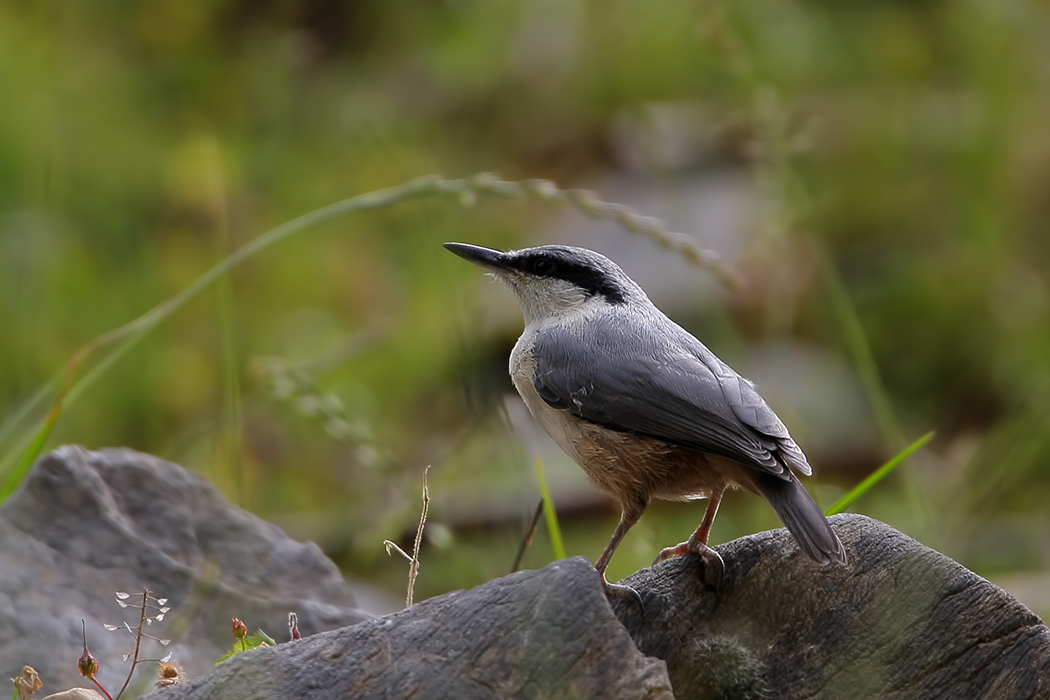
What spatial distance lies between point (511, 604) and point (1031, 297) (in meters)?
5.82

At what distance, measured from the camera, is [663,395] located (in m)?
3.37

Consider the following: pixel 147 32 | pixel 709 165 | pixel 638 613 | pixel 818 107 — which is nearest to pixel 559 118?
pixel 709 165

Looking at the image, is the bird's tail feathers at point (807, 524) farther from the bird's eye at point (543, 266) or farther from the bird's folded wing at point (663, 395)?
the bird's eye at point (543, 266)

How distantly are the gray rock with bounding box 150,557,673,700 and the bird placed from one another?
0.41 metres

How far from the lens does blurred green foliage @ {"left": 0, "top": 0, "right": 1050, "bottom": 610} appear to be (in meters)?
6.04

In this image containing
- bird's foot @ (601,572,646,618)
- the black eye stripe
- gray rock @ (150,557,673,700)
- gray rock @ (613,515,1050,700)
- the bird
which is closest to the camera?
gray rock @ (150,557,673,700)

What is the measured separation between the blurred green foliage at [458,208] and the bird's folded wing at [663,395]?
4.08 ft

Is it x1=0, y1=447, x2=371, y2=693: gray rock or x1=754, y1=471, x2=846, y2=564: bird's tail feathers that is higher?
x1=754, y1=471, x2=846, y2=564: bird's tail feathers

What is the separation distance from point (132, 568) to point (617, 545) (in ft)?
4.33

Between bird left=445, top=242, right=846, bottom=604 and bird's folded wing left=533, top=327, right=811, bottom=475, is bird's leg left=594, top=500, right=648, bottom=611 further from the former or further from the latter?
bird's folded wing left=533, top=327, right=811, bottom=475

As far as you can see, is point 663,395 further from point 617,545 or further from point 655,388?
point 617,545

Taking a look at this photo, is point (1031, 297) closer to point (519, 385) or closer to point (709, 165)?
point (709, 165)

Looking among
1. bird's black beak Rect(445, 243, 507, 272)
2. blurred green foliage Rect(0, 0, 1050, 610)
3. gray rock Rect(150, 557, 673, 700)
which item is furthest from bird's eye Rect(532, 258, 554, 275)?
gray rock Rect(150, 557, 673, 700)

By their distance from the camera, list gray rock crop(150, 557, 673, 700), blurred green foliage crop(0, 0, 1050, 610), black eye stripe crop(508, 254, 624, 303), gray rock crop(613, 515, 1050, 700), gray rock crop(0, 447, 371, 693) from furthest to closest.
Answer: blurred green foliage crop(0, 0, 1050, 610), black eye stripe crop(508, 254, 624, 303), gray rock crop(0, 447, 371, 693), gray rock crop(613, 515, 1050, 700), gray rock crop(150, 557, 673, 700)
